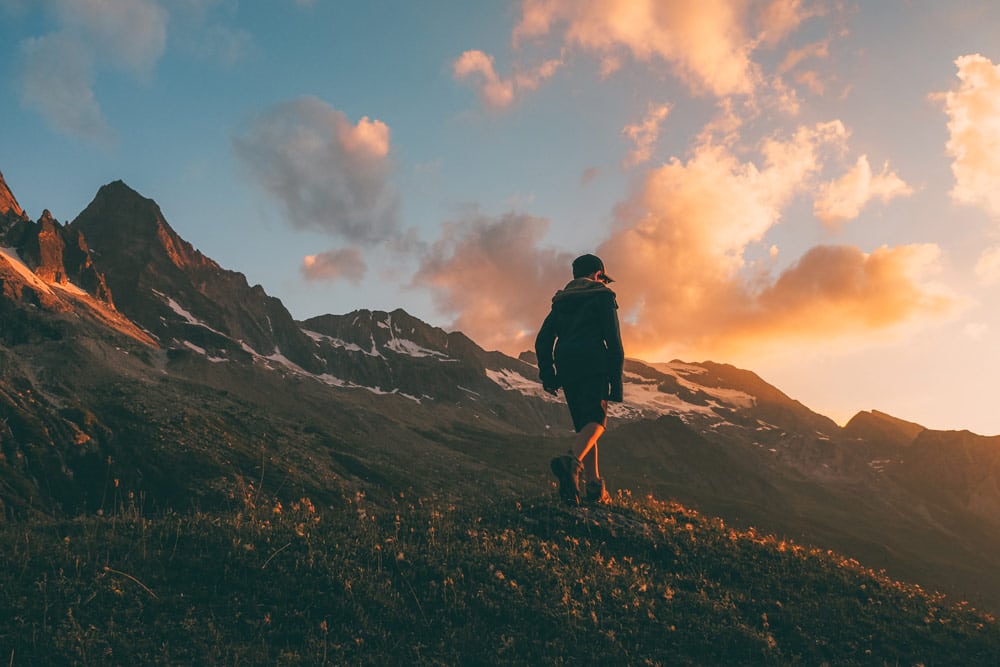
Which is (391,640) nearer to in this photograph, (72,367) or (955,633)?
(955,633)

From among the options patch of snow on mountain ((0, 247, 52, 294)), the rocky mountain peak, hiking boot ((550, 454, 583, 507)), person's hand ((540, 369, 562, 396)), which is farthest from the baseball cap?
the rocky mountain peak

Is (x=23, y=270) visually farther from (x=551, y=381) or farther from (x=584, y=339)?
(x=584, y=339)

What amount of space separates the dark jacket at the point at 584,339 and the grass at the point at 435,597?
106 inches

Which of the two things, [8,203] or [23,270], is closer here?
[23,270]

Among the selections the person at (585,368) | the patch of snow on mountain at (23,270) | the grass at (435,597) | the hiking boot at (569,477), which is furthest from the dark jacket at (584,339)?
the patch of snow on mountain at (23,270)

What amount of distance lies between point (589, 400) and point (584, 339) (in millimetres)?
1153

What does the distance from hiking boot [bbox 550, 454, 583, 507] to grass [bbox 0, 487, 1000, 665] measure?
698 millimetres

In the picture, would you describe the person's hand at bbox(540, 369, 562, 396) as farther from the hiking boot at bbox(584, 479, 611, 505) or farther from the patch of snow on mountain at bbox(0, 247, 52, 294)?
the patch of snow on mountain at bbox(0, 247, 52, 294)

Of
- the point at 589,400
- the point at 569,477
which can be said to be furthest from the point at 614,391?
the point at 569,477

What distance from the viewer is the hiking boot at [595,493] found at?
12.1 meters

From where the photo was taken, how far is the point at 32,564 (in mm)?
7242

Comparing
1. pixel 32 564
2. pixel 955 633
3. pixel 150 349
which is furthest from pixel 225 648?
pixel 150 349

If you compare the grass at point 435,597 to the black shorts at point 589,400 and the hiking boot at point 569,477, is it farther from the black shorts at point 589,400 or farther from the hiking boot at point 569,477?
the black shorts at point 589,400

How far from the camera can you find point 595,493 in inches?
480
